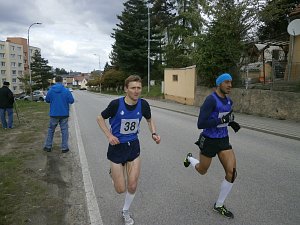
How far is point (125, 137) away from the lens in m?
4.10

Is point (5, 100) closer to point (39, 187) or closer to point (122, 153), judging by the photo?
point (39, 187)

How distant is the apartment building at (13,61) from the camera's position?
9949 centimetres

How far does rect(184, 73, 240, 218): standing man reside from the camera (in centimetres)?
429

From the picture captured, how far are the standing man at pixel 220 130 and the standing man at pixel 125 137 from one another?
941 mm

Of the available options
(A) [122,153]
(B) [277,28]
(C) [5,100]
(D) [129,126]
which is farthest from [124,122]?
(B) [277,28]

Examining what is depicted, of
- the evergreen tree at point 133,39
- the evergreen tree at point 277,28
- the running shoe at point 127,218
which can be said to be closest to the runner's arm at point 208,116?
the running shoe at point 127,218

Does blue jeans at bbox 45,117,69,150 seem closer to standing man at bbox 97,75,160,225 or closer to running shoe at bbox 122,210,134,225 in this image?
standing man at bbox 97,75,160,225

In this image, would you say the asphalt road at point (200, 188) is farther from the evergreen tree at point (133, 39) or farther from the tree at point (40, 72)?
the tree at point (40, 72)

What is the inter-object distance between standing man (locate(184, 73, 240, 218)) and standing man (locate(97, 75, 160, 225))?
94cm

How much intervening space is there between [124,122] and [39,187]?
89.8 inches

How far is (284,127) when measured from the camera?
12.2m

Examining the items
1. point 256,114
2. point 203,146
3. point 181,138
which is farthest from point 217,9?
point 203,146

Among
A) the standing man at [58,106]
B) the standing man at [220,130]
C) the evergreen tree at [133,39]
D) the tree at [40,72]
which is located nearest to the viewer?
the standing man at [220,130]

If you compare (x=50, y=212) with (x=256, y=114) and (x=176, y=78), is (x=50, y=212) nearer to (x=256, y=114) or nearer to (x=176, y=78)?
(x=256, y=114)
